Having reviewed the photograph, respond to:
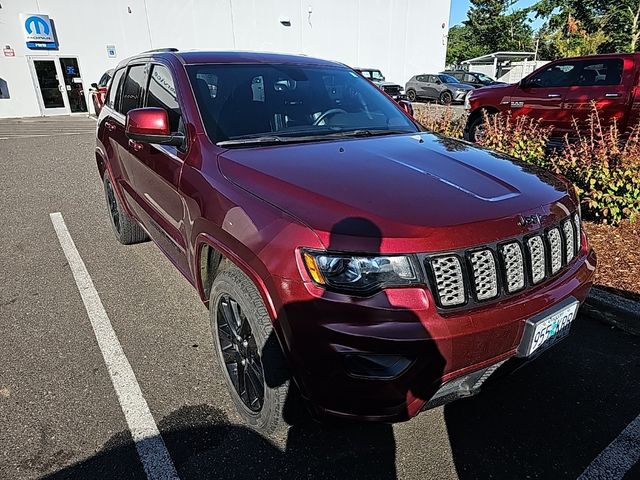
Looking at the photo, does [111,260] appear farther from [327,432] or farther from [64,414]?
[327,432]

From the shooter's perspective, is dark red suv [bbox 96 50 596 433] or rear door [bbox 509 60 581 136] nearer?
dark red suv [bbox 96 50 596 433]

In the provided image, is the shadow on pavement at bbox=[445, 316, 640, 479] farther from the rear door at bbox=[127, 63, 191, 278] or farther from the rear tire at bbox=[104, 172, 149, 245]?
the rear tire at bbox=[104, 172, 149, 245]

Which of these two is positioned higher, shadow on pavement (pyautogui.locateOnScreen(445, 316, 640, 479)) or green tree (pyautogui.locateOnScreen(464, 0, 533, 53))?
green tree (pyautogui.locateOnScreen(464, 0, 533, 53))

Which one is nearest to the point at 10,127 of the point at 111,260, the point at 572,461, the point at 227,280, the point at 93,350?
the point at 111,260

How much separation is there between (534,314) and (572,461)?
2.73ft

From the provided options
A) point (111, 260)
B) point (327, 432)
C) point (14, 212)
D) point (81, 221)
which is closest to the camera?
point (327, 432)

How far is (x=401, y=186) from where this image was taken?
2.07 meters

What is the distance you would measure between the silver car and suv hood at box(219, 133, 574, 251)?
69.0 feet

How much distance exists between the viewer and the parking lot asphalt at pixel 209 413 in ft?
7.04

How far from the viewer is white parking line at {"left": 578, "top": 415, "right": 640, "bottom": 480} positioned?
2115mm

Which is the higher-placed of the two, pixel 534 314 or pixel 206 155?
A: pixel 206 155

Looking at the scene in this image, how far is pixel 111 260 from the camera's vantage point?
4492 millimetres

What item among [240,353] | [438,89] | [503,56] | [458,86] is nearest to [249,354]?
[240,353]

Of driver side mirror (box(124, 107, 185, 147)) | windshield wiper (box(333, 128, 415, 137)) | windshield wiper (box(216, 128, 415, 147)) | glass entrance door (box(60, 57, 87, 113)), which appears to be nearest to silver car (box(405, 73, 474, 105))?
glass entrance door (box(60, 57, 87, 113))
